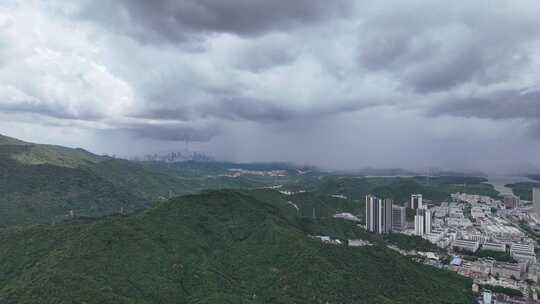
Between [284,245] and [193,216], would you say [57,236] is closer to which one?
→ [193,216]

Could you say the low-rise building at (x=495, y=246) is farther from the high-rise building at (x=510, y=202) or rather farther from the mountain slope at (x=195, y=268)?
the high-rise building at (x=510, y=202)

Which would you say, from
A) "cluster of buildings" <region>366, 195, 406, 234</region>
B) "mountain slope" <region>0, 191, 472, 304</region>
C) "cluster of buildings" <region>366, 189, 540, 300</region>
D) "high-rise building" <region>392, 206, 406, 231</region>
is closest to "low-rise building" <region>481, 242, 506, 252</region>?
"cluster of buildings" <region>366, 189, 540, 300</region>

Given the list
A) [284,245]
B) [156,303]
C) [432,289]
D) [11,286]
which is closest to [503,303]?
[432,289]

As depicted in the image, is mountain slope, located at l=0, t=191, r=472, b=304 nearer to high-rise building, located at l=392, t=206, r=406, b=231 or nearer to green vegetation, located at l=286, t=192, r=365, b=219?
high-rise building, located at l=392, t=206, r=406, b=231

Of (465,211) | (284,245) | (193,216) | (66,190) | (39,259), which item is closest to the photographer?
(39,259)

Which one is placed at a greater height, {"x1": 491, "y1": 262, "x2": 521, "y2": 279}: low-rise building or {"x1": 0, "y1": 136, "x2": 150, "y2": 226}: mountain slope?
{"x1": 0, "y1": 136, "x2": 150, "y2": 226}: mountain slope

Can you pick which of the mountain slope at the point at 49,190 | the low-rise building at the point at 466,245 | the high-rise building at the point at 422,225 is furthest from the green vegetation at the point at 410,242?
the mountain slope at the point at 49,190

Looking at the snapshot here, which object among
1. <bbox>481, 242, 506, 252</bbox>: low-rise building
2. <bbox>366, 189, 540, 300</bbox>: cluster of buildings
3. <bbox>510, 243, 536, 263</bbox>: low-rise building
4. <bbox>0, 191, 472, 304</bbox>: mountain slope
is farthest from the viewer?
<bbox>481, 242, 506, 252</bbox>: low-rise building
